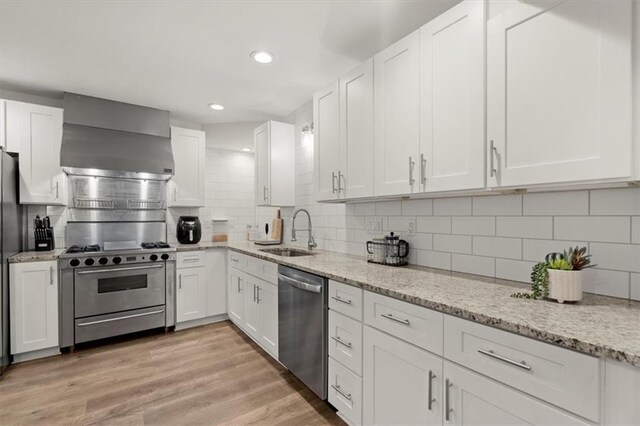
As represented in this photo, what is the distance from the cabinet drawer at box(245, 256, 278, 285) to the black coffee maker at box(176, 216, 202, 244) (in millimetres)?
1132

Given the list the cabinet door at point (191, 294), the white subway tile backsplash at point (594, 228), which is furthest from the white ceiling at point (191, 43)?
the cabinet door at point (191, 294)

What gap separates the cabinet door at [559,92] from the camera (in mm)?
1062

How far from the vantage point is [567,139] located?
1.18m

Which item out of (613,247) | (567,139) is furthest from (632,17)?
(613,247)

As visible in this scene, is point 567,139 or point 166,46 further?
point 166,46

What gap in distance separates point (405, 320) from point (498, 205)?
87 centimetres

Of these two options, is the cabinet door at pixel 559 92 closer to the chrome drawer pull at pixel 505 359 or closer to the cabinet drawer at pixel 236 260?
the chrome drawer pull at pixel 505 359

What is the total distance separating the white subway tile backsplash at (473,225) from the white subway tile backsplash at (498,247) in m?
0.04

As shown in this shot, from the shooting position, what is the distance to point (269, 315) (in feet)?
8.58

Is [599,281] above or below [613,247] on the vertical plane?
below

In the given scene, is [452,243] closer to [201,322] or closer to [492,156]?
[492,156]

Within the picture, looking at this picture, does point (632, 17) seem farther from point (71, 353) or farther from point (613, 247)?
point (71, 353)

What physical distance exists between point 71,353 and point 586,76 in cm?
417

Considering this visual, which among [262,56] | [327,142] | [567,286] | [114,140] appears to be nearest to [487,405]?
[567,286]
